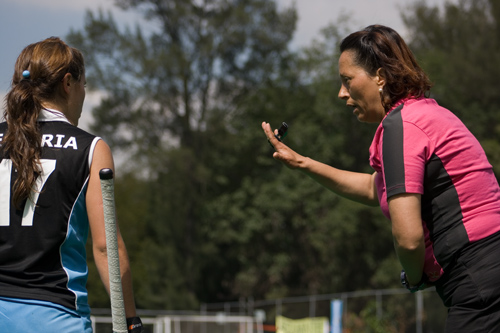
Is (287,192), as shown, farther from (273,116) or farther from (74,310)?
(74,310)

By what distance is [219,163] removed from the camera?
3772cm

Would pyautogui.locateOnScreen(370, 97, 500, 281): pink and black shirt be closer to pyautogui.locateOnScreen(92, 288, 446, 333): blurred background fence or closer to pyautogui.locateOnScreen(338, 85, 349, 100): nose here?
pyautogui.locateOnScreen(338, 85, 349, 100): nose

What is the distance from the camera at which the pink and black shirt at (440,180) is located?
2654 millimetres

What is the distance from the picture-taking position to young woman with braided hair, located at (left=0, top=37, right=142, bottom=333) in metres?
2.69

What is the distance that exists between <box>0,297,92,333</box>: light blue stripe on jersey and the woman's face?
1.44 metres

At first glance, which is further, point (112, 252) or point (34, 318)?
point (34, 318)

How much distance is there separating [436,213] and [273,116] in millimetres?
35380

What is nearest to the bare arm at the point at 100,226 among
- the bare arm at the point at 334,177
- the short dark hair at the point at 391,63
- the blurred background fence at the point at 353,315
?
the bare arm at the point at 334,177

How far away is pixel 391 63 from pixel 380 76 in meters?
0.07

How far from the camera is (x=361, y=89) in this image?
300 centimetres

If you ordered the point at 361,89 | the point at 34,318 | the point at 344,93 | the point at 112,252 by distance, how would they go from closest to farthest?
the point at 112,252 → the point at 34,318 → the point at 361,89 → the point at 344,93

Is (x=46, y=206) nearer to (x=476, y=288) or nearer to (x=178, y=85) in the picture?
(x=476, y=288)

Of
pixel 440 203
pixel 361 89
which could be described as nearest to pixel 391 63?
pixel 361 89

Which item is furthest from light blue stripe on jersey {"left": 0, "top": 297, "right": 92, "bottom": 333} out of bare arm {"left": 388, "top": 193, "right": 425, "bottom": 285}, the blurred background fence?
the blurred background fence
